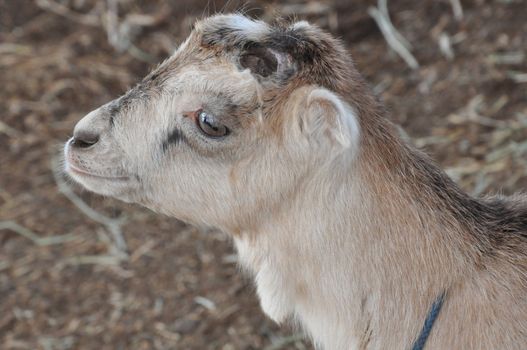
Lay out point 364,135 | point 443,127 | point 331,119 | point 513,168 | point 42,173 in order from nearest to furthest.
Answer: point 331,119
point 364,135
point 513,168
point 443,127
point 42,173

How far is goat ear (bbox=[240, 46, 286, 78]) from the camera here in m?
3.27

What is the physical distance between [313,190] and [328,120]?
300mm

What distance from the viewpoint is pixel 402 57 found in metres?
6.49

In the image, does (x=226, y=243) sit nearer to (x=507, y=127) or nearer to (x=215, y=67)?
(x=507, y=127)

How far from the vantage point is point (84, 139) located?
3.48m

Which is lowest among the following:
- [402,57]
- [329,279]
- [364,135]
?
[402,57]

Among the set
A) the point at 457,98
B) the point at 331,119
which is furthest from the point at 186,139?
the point at 457,98

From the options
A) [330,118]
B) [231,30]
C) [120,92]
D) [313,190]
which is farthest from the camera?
[120,92]

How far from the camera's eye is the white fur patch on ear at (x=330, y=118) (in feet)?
10.0

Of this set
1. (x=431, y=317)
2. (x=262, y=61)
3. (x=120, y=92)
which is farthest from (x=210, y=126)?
(x=120, y=92)

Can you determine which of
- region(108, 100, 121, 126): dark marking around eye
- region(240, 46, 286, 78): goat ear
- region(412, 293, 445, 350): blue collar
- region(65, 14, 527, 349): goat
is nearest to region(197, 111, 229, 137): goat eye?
region(65, 14, 527, 349): goat

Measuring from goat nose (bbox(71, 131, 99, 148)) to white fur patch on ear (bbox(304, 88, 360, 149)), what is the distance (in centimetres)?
82

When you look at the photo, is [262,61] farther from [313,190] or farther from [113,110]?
[113,110]

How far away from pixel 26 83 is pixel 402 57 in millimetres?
2766
